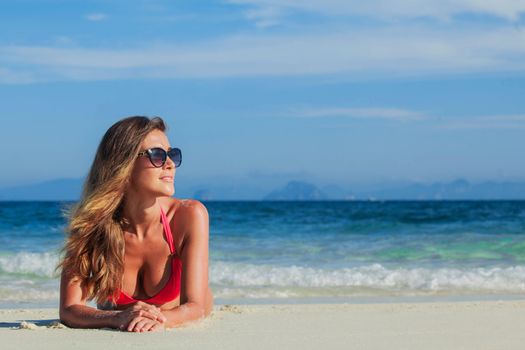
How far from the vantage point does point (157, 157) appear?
503cm

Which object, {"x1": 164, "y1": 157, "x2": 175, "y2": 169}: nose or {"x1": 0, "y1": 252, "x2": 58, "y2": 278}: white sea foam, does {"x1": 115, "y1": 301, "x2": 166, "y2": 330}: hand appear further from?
{"x1": 0, "y1": 252, "x2": 58, "y2": 278}: white sea foam

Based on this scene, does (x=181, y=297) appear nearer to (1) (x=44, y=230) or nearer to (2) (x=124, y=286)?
(2) (x=124, y=286)

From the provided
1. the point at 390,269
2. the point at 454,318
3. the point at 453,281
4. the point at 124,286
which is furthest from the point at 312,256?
the point at 124,286

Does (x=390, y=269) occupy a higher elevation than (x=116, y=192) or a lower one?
lower

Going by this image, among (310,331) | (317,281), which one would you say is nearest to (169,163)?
(310,331)

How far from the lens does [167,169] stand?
5.10 metres

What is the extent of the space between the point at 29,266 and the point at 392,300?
657cm

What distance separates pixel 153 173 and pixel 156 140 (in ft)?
0.69

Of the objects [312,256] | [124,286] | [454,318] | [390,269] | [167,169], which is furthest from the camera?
[312,256]

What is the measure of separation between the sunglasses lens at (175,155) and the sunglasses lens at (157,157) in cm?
7

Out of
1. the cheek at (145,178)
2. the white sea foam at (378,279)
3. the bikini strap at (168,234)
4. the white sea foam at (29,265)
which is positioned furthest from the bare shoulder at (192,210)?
the white sea foam at (29,265)

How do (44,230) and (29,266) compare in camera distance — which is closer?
(29,266)

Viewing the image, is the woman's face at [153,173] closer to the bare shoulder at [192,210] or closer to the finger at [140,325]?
the bare shoulder at [192,210]

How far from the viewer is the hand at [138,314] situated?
504 cm
